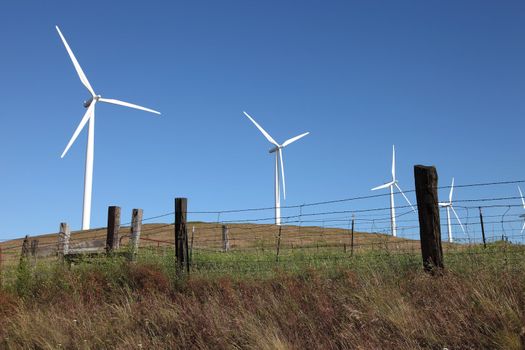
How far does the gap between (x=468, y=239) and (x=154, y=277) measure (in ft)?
19.8

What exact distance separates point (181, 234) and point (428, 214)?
5.37 m

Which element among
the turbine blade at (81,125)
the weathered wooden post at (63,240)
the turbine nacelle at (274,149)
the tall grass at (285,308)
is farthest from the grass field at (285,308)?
the turbine nacelle at (274,149)

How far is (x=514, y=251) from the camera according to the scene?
29.1 feet

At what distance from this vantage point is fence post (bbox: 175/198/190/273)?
37.8 ft

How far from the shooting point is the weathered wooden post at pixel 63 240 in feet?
54.7

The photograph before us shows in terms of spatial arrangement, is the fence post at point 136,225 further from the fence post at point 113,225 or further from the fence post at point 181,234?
the fence post at point 181,234

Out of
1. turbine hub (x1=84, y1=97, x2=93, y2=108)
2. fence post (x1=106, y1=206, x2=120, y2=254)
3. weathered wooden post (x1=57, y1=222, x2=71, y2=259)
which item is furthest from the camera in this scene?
turbine hub (x1=84, y1=97, x2=93, y2=108)

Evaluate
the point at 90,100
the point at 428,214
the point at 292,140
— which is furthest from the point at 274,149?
the point at 428,214

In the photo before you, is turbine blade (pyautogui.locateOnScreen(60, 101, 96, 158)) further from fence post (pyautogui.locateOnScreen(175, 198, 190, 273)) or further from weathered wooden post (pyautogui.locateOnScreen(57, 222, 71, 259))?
fence post (pyautogui.locateOnScreen(175, 198, 190, 273))

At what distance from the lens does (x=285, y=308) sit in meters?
7.26

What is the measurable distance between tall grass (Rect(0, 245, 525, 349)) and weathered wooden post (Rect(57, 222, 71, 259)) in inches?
193

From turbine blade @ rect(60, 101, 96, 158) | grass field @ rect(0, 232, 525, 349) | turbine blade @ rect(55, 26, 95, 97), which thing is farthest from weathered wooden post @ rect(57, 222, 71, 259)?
turbine blade @ rect(55, 26, 95, 97)

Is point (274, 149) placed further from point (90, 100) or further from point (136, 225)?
point (136, 225)

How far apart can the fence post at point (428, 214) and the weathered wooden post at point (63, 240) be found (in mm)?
11317
